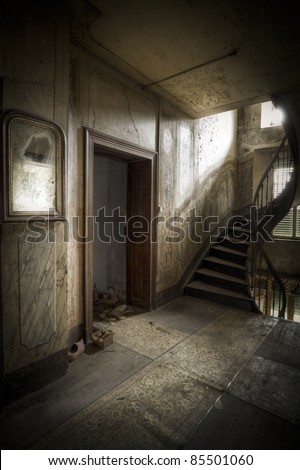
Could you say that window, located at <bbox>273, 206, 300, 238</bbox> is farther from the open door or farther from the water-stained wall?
the open door

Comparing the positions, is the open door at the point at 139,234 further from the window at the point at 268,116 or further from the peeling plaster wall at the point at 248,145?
the window at the point at 268,116

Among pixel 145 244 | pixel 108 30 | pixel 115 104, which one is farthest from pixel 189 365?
pixel 108 30

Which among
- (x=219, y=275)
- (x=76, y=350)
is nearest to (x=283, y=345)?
(x=219, y=275)

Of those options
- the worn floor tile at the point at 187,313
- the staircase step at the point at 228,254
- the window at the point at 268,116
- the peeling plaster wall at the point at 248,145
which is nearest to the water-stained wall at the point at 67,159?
the worn floor tile at the point at 187,313

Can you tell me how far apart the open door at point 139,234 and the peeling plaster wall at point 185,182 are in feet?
0.92

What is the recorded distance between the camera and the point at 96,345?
3158mm

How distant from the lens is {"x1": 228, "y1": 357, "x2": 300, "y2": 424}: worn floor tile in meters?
2.21

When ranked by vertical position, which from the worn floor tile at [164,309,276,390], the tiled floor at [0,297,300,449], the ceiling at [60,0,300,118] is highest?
the ceiling at [60,0,300,118]

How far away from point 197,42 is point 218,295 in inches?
155

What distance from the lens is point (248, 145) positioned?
7.48m

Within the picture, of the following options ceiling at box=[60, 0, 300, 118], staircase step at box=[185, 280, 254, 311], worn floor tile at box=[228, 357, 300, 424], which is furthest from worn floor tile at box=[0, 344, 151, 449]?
ceiling at box=[60, 0, 300, 118]

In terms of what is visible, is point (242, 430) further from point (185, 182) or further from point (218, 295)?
point (185, 182)

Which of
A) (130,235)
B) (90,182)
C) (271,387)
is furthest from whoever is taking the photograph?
(130,235)
